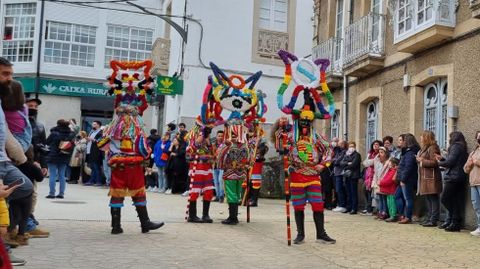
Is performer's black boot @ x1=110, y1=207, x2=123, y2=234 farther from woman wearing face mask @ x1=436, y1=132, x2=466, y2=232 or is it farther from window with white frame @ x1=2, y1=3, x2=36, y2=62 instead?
window with white frame @ x1=2, y1=3, x2=36, y2=62

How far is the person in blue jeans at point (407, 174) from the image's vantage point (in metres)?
11.1

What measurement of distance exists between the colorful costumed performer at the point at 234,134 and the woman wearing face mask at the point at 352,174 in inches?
167

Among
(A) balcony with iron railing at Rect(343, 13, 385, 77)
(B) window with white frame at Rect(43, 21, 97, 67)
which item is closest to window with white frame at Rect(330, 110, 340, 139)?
(A) balcony with iron railing at Rect(343, 13, 385, 77)

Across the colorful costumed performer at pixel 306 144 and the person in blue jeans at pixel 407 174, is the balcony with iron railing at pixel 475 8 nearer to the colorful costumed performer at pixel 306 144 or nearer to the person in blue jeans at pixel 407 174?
the person in blue jeans at pixel 407 174

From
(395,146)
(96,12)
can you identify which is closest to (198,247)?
(395,146)

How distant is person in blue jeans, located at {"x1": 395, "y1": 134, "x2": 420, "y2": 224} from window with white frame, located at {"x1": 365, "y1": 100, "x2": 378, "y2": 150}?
3360 mm

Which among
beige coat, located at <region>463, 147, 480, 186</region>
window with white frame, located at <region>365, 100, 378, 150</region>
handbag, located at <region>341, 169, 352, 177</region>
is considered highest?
window with white frame, located at <region>365, 100, 378, 150</region>

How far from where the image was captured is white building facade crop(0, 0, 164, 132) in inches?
1142

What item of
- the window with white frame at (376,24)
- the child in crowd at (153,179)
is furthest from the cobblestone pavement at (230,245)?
the child in crowd at (153,179)

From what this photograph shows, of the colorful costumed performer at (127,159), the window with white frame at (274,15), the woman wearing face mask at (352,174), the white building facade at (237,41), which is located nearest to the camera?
the colorful costumed performer at (127,159)

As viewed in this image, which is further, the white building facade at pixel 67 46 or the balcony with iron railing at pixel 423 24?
the white building facade at pixel 67 46

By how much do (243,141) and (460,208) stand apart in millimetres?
4400

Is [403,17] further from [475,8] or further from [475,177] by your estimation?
[475,177]

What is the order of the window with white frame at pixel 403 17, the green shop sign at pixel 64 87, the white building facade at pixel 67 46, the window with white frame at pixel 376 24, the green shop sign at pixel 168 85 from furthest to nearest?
1. the white building facade at pixel 67 46
2. the green shop sign at pixel 64 87
3. the green shop sign at pixel 168 85
4. the window with white frame at pixel 376 24
5. the window with white frame at pixel 403 17
